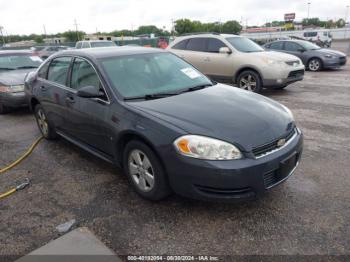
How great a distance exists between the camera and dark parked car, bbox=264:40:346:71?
12.9 meters

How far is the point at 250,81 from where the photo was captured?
872 cm

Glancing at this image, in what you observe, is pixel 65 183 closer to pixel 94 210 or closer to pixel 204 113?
pixel 94 210

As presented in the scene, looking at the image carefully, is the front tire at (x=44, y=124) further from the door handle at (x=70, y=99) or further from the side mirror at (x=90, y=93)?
the side mirror at (x=90, y=93)

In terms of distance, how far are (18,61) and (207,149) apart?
7.42m

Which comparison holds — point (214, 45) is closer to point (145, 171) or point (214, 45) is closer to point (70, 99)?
point (70, 99)

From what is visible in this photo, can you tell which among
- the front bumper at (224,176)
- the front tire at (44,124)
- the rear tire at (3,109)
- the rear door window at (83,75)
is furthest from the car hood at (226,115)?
the rear tire at (3,109)

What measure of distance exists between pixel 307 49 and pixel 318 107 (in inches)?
275

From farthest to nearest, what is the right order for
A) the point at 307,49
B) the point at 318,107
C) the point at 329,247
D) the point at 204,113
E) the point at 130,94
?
the point at 307,49 < the point at 318,107 < the point at 130,94 < the point at 204,113 < the point at 329,247

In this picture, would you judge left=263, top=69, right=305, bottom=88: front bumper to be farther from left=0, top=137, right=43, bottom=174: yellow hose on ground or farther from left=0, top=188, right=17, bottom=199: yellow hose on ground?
left=0, top=188, right=17, bottom=199: yellow hose on ground

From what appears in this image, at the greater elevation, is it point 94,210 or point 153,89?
point 153,89

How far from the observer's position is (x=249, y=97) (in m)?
3.77

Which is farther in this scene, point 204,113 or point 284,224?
point 204,113

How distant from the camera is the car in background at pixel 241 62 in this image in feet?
27.4

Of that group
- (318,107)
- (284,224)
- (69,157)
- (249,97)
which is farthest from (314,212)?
(318,107)
